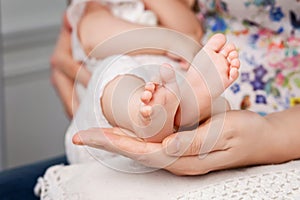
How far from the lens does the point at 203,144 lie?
681mm

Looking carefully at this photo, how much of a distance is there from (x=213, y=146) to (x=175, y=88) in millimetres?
81

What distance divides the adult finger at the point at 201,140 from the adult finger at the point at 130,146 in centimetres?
1

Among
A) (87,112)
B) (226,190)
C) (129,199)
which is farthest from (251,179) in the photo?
(87,112)

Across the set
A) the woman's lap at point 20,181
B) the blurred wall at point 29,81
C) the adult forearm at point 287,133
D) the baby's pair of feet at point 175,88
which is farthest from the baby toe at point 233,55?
the blurred wall at point 29,81

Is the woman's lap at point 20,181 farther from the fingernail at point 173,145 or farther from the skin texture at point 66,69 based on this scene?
the fingernail at point 173,145

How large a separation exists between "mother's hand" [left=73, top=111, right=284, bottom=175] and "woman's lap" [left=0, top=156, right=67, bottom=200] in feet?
1.01

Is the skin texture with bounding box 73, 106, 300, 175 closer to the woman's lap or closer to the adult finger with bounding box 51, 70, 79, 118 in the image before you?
the woman's lap

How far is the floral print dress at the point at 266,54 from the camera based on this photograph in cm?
93

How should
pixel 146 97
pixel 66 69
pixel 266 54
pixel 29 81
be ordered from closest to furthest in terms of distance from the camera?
pixel 146 97, pixel 266 54, pixel 66 69, pixel 29 81

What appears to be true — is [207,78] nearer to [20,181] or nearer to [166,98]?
[166,98]

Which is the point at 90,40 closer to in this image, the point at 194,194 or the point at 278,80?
the point at 278,80

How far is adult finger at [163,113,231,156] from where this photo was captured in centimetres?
67

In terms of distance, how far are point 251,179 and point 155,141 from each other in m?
0.12

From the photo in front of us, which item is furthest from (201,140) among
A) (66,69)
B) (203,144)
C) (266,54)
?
(66,69)
